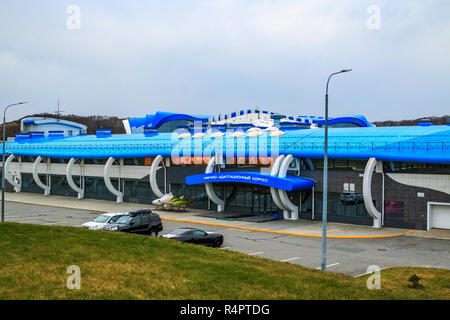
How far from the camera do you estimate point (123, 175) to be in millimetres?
51344

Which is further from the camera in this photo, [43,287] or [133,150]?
[133,150]

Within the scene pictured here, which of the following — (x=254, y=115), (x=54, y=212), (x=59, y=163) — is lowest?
(x=54, y=212)

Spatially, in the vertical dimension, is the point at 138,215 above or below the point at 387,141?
below

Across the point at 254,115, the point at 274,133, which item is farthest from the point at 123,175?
the point at 254,115

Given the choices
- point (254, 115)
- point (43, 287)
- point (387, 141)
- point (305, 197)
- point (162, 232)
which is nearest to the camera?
point (43, 287)

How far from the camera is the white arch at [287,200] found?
36.8 metres

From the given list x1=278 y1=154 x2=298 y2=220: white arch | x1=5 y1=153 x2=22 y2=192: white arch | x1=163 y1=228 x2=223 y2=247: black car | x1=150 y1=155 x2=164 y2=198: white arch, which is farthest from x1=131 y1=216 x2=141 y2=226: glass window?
x1=5 y1=153 x2=22 y2=192: white arch

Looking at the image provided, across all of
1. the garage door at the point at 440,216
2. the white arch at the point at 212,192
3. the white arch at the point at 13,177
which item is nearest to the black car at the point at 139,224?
the white arch at the point at 212,192

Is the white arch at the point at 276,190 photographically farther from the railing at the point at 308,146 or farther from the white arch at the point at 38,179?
the white arch at the point at 38,179

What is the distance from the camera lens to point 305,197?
38000 millimetres

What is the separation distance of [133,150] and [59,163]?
1480cm
